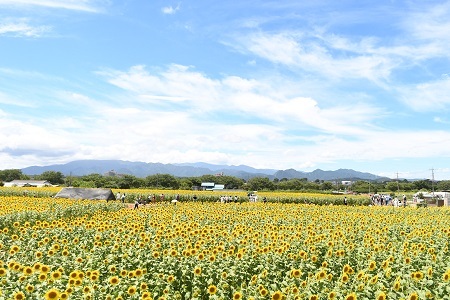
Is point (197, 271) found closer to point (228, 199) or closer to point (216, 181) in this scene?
point (228, 199)

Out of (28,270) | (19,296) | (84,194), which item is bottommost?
(19,296)

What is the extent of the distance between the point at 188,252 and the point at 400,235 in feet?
27.7

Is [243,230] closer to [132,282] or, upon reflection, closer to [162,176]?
[132,282]

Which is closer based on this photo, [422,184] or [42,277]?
[42,277]

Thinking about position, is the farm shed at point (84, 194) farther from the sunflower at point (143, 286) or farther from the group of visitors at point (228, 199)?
the sunflower at point (143, 286)

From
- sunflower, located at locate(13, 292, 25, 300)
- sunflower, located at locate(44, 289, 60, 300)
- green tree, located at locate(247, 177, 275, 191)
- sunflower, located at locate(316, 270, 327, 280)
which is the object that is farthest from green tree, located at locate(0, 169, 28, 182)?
sunflower, located at locate(316, 270, 327, 280)

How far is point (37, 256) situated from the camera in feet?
30.5

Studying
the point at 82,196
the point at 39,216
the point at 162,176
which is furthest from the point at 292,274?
the point at 162,176

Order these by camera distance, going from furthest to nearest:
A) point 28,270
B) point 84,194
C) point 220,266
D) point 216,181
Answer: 1. point 216,181
2. point 84,194
3. point 220,266
4. point 28,270

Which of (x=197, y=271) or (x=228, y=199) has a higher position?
(x=228, y=199)

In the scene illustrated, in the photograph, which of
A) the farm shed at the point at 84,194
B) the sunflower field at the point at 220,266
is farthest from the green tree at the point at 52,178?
the sunflower field at the point at 220,266

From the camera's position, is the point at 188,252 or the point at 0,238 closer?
the point at 188,252

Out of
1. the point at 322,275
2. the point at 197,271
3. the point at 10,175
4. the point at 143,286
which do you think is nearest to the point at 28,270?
the point at 143,286

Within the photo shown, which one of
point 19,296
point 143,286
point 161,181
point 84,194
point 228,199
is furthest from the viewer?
point 161,181
